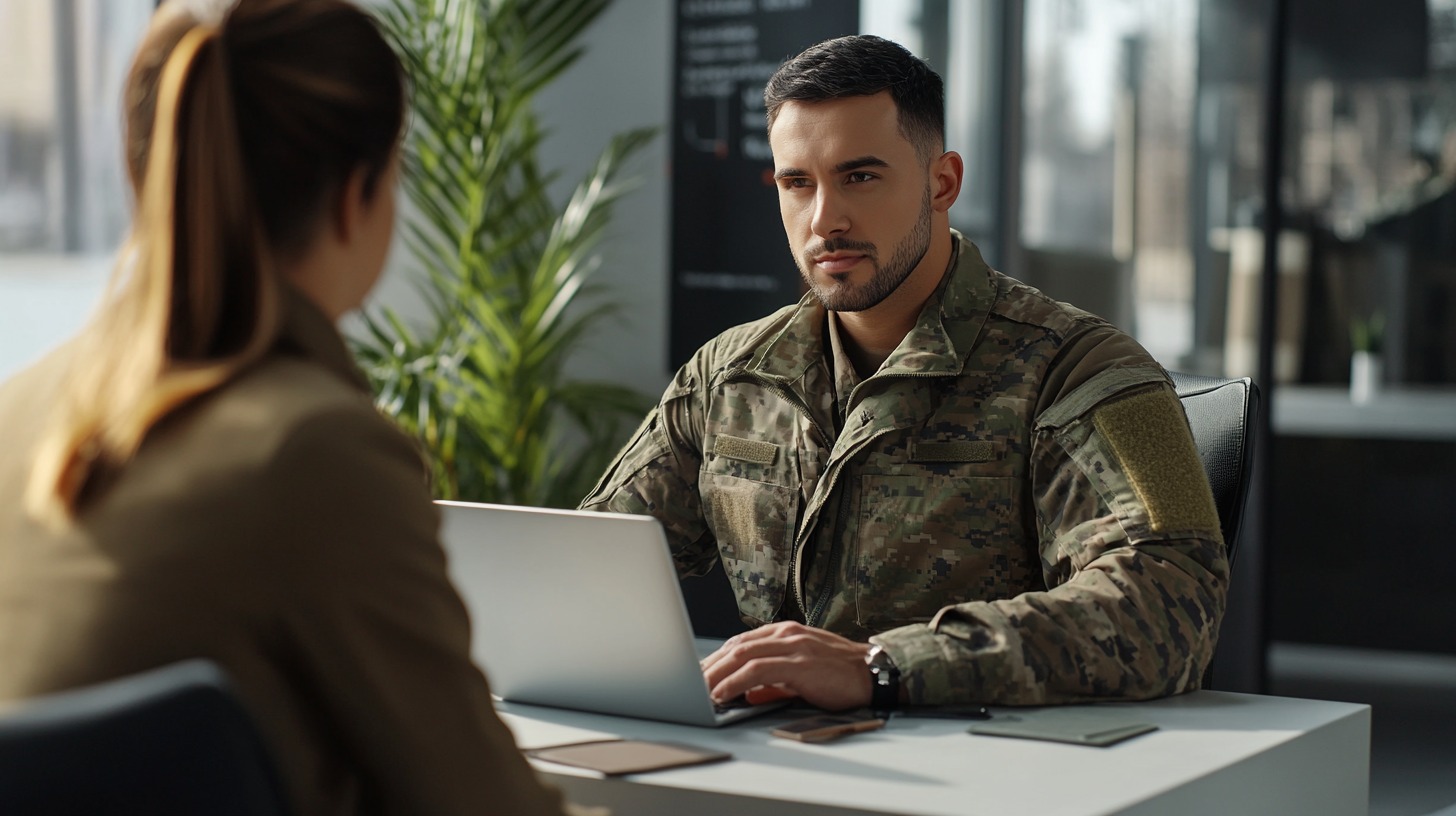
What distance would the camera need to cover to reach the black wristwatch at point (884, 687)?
1474 millimetres

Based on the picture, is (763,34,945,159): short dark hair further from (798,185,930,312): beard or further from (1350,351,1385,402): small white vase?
(1350,351,1385,402): small white vase

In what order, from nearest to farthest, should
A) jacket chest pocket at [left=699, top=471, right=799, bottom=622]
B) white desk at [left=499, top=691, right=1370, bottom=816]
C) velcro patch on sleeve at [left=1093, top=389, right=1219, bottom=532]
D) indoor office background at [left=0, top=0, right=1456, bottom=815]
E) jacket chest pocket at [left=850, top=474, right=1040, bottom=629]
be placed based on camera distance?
white desk at [left=499, top=691, right=1370, bottom=816], velcro patch on sleeve at [left=1093, top=389, right=1219, bottom=532], jacket chest pocket at [left=850, top=474, right=1040, bottom=629], jacket chest pocket at [left=699, top=471, right=799, bottom=622], indoor office background at [left=0, top=0, right=1456, bottom=815]

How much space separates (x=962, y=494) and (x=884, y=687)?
14.5 inches

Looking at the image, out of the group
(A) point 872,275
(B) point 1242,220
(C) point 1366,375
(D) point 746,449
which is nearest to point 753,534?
(D) point 746,449

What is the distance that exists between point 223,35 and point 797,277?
3.15 meters

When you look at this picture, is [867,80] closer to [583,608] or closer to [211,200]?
[583,608]

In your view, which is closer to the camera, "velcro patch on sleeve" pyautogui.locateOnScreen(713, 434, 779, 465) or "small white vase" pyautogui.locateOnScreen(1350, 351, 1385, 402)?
"velcro patch on sleeve" pyautogui.locateOnScreen(713, 434, 779, 465)

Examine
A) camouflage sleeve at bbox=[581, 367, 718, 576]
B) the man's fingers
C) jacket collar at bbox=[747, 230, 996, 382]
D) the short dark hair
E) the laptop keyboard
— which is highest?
the short dark hair

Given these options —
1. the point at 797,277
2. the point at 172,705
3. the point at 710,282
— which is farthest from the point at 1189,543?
the point at 710,282

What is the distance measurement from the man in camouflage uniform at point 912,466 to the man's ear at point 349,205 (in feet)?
2.09

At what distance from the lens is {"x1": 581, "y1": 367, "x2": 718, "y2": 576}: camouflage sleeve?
2.01 m

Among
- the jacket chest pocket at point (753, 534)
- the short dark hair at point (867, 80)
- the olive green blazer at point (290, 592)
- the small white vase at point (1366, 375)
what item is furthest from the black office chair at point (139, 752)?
→ the small white vase at point (1366, 375)

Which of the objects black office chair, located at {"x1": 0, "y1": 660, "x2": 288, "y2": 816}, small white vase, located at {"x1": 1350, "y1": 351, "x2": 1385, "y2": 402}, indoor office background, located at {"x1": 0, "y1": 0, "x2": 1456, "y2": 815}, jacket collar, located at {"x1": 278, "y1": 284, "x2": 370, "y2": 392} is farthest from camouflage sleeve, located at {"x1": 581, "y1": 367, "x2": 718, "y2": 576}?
small white vase, located at {"x1": 1350, "y1": 351, "x2": 1385, "y2": 402}

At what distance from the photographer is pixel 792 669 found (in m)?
1.45
